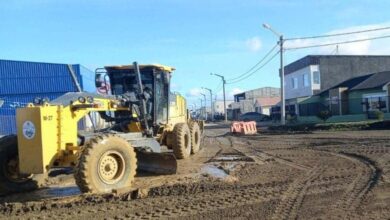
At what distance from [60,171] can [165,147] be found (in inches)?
253

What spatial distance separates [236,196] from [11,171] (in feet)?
16.6

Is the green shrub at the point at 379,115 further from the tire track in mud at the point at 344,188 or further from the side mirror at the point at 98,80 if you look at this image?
the side mirror at the point at 98,80

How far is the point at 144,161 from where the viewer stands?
45.1ft

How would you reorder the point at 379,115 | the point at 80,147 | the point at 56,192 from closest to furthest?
the point at 80,147
the point at 56,192
the point at 379,115

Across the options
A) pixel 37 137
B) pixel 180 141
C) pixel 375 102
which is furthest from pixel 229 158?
pixel 375 102

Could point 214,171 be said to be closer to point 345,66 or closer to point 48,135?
point 48,135

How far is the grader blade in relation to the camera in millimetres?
13492

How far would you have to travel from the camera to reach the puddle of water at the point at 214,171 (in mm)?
13414

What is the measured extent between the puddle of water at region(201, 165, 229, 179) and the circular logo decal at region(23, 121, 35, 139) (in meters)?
4.58

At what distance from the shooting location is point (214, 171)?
47.5 ft

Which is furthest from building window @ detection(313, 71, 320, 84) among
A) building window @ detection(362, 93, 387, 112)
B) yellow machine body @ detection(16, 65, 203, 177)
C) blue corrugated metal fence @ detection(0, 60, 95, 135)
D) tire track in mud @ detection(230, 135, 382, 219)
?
yellow machine body @ detection(16, 65, 203, 177)

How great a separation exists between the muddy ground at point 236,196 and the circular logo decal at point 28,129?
1.28 meters

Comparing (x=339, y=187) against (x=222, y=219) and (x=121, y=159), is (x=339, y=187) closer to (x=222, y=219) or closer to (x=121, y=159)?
(x=222, y=219)

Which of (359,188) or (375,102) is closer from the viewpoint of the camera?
(359,188)
